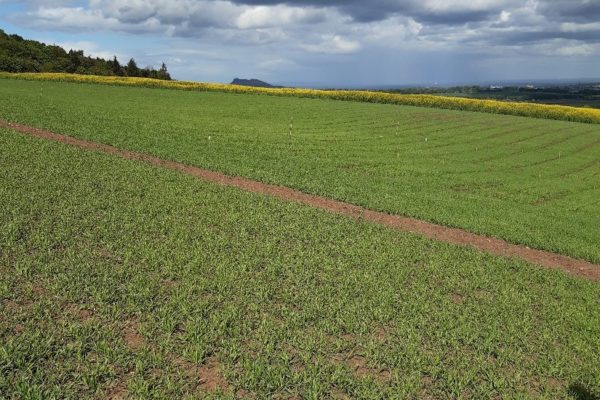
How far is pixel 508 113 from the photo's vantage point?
62.3 meters

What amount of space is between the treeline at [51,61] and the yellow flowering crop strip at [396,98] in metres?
20.6

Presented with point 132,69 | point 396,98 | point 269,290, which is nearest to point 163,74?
point 132,69

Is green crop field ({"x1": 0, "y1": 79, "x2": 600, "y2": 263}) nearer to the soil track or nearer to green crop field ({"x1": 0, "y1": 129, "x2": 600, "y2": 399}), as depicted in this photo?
the soil track

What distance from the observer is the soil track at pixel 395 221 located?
49.8ft

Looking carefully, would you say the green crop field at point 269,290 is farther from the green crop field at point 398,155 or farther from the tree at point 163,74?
the tree at point 163,74

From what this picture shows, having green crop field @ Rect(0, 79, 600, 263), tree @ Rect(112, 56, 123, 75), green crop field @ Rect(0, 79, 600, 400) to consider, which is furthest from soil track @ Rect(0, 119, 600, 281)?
tree @ Rect(112, 56, 123, 75)

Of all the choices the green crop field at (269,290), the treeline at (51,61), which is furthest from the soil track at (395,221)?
the treeline at (51,61)

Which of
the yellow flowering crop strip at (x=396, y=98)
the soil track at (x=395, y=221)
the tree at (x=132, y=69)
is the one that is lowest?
the soil track at (x=395, y=221)

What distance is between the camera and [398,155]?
30750mm

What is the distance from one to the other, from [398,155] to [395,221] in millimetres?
14142

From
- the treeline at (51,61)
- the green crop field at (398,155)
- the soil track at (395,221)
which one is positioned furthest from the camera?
the treeline at (51,61)

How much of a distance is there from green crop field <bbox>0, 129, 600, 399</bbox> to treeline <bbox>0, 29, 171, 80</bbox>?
293ft

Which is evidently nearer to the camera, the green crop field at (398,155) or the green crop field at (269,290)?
the green crop field at (269,290)

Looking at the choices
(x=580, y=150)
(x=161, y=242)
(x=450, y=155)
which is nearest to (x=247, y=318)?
(x=161, y=242)
